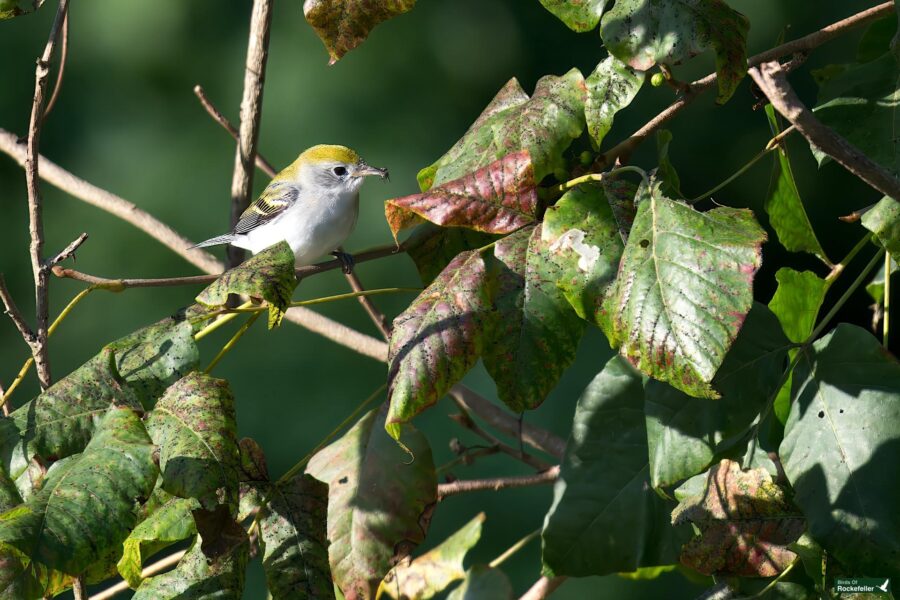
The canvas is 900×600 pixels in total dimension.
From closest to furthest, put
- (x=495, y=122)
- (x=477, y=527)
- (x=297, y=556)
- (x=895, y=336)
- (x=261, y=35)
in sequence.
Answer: (x=297, y=556) < (x=495, y=122) < (x=261, y=35) < (x=477, y=527) < (x=895, y=336)

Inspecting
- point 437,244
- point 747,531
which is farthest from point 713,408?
point 437,244

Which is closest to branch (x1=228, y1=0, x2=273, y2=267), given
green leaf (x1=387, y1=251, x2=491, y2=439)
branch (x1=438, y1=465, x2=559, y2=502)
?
branch (x1=438, y1=465, x2=559, y2=502)

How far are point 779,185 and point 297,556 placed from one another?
56 cm

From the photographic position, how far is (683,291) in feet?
2.21

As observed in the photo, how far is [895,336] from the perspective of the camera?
2574 millimetres

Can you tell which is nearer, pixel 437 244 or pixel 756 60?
pixel 756 60

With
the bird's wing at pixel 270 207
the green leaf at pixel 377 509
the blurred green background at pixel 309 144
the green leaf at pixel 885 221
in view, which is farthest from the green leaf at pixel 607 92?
the blurred green background at pixel 309 144

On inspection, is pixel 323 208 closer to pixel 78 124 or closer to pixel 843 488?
pixel 843 488

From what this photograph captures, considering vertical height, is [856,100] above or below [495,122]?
below

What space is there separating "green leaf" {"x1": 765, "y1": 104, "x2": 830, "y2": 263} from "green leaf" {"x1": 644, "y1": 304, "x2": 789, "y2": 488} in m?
0.15

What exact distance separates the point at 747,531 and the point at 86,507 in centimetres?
50

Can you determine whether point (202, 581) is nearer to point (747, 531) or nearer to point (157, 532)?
point (157, 532)

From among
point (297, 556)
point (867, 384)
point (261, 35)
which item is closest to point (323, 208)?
point (261, 35)

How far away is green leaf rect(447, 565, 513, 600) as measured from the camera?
121cm
